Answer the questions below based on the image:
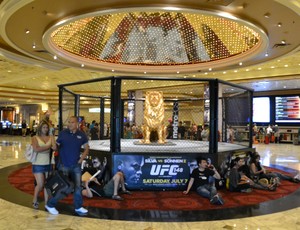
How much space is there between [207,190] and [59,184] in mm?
2532

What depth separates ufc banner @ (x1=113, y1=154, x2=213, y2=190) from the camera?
18.8 ft

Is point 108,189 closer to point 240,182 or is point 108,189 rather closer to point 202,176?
point 202,176

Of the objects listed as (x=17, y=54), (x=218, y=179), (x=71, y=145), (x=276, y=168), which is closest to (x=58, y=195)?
(x=71, y=145)

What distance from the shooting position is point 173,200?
5.13m

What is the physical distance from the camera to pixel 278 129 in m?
20.8

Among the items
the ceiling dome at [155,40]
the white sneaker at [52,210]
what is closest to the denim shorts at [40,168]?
the white sneaker at [52,210]

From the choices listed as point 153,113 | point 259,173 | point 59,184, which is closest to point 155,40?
point 153,113

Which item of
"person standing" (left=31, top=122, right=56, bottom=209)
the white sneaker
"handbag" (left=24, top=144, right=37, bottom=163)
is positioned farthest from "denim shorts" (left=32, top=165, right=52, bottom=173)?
the white sneaker

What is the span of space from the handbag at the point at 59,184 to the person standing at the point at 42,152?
1.17ft

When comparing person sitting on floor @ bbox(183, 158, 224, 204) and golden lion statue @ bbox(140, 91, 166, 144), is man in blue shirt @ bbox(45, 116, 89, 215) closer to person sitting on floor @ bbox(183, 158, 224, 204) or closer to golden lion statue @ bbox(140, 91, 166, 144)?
person sitting on floor @ bbox(183, 158, 224, 204)

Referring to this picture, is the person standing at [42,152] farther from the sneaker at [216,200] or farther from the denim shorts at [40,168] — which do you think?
the sneaker at [216,200]

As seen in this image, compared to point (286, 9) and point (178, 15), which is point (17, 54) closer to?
point (178, 15)

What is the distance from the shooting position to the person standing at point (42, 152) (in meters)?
4.43

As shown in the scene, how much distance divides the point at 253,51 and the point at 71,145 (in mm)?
7404
